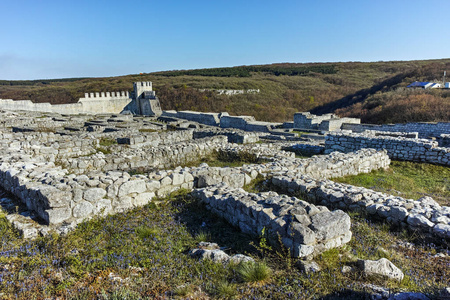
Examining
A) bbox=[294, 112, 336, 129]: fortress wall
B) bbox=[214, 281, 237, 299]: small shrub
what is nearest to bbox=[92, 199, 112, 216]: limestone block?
bbox=[214, 281, 237, 299]: small shrub

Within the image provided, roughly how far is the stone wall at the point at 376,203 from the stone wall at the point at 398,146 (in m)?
6.24

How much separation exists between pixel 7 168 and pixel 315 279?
22.5 feet

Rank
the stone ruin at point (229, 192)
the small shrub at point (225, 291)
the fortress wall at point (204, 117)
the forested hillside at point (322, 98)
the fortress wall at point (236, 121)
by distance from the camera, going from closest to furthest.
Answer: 1. the small shrub at point (225, 291)
2. the stone ruin at point (229, 192)
3. the forested hillside at point (322, 98)
4. the fortress wall at point (236, 121)
5. the fortress wall at point (204, 117)

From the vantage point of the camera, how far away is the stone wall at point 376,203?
15.5 ft

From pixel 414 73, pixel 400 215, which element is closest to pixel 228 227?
pixel 400 215

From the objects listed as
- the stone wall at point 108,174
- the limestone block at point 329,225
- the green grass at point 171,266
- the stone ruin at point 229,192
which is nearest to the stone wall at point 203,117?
the stone wall at point 108,174

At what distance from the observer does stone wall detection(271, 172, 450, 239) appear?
4.71 metres

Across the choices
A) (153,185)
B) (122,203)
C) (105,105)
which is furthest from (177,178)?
(105,105)

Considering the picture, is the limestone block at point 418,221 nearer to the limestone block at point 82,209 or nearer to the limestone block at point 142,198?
the limestone block at point 142,198

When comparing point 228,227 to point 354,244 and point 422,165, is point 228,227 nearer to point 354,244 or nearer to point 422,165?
point 354,244

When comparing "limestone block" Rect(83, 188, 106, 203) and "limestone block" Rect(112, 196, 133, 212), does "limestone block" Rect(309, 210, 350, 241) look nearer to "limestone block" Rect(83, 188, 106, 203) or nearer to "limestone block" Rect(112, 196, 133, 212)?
"limestone block" Rect(112, 196, 133, 212)

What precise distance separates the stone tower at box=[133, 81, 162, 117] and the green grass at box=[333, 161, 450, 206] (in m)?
28.8

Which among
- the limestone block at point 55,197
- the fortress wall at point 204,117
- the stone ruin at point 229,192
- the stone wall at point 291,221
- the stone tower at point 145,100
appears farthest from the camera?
the stone tower at point 145,100

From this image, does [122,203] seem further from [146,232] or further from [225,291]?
[225,291]
